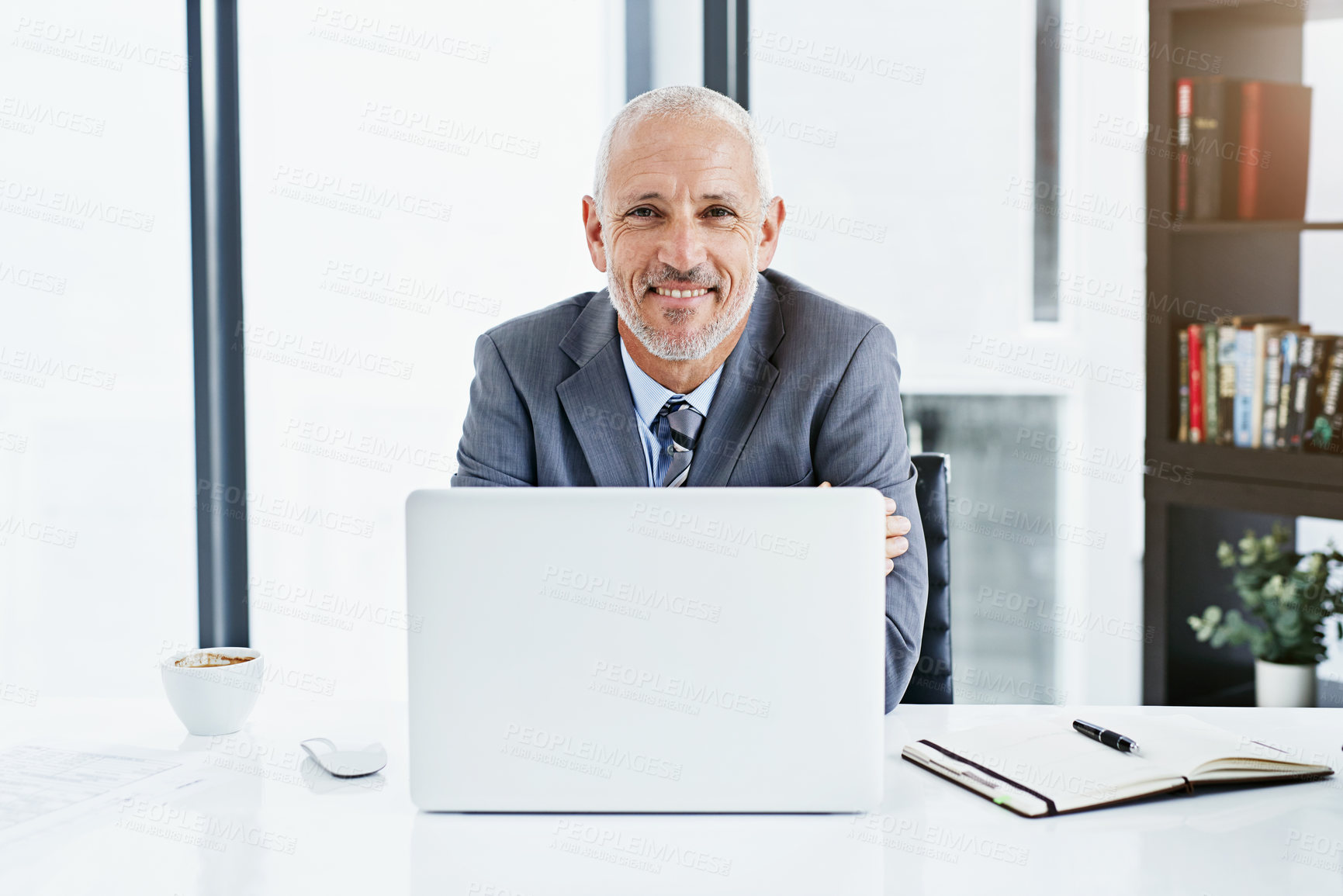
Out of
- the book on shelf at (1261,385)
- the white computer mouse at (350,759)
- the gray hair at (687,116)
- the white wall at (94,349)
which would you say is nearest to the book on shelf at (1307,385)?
the book on shelf at (1261,385)

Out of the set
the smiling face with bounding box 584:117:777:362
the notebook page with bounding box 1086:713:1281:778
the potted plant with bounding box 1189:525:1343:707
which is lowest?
Result: the potted plant with bounding box 1189:525:1343:707

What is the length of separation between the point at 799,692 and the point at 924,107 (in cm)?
243

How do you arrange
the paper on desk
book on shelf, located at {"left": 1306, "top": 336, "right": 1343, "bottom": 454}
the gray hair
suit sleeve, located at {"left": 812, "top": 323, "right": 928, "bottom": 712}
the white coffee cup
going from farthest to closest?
book on shelf, located at {"left": 1306, "top": 336, "right": 1343, "bottom": 454}
the gray hair
suit sleeve, located at {"left": 812, "top": 323, "right": 928, "bottom": 712}
the white coffee cup
the paper on desk

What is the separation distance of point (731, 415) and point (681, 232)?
10.7 inches

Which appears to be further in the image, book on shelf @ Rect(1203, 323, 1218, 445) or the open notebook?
book on shelf @ Rect(1203, 323, 1218, 445)

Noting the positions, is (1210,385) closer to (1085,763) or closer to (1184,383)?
(1184,383)

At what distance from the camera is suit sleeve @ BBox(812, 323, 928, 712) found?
150 centimetres

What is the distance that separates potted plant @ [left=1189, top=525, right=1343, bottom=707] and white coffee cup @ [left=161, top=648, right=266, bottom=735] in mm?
2212

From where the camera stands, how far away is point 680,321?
162 centimetres

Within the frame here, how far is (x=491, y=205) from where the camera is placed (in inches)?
115

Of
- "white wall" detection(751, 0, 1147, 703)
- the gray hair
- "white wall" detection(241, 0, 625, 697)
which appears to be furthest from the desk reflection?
"white wall" detection(751, 0, 1147, 703)

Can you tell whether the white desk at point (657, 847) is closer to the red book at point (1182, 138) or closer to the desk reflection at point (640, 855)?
the desk reflection at point (640, 855)

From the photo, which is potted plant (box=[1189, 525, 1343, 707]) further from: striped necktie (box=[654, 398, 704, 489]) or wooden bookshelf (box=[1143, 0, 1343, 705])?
striped necktie (box=[654, 398, 704, 489])

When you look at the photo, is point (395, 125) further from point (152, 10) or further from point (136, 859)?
point (136, 859)
